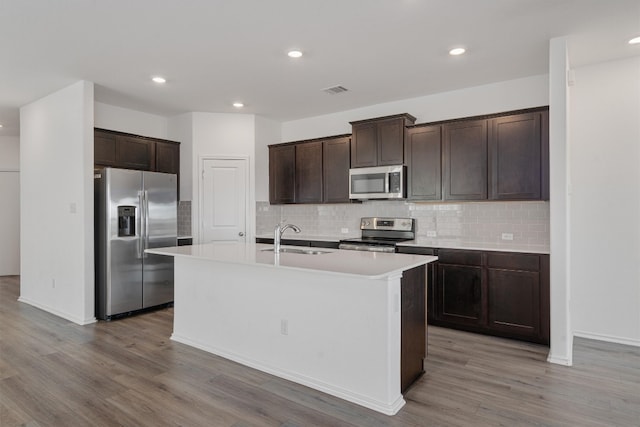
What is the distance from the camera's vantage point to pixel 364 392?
2.52 m

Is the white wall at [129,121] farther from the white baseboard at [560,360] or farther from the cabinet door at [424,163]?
the white baseboard at [560,360]

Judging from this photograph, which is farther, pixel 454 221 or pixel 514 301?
pixel 454 221

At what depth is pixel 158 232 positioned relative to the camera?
489cm

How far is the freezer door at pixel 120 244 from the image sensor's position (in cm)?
442

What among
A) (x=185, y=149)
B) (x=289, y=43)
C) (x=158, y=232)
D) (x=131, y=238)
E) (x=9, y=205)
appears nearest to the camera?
(x=289, y=43)

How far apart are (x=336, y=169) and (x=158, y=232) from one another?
8.03ft

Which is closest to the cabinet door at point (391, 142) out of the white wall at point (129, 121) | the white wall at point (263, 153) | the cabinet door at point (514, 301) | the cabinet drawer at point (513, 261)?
the cabinet drawer at point (513, 261)

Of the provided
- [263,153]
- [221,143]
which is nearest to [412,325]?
[263,153]

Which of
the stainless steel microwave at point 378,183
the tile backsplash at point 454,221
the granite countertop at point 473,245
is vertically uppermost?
the stainless steel microwave at point 378,183

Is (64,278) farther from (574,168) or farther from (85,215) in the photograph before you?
(574,168)

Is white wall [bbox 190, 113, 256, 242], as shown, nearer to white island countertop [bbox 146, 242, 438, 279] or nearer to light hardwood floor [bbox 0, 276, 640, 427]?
white island countertop [bbox 146, 242, 438, 279]

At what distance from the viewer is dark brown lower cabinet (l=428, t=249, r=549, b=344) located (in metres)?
3.59

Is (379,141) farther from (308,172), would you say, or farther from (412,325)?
(412,325)

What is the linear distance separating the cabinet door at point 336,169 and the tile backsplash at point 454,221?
13.7 inches
